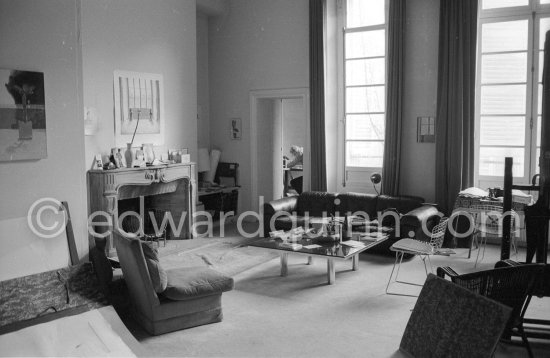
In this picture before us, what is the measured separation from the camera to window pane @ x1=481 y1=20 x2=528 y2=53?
23.5ft

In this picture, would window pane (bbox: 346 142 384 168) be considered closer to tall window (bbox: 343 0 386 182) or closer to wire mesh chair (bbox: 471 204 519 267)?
tall window (bbox: 343 0 386 182)

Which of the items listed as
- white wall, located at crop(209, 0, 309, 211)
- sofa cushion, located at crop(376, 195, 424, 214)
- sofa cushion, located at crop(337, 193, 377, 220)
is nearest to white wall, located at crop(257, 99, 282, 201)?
white wall, located at crop(209, 0, 309, 211)

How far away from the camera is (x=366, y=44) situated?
824 cm

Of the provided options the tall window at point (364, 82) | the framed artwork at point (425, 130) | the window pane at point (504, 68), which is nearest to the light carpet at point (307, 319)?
the framed artwork at point (425, 130)

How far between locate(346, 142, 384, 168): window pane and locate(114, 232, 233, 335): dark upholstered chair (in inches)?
173

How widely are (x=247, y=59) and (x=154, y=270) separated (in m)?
5.69

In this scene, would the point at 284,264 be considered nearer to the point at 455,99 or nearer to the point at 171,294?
the point at 171,294

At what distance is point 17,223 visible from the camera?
16.3 feet

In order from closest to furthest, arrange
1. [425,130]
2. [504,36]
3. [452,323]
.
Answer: [452,323] < [504,36] < [425,130]

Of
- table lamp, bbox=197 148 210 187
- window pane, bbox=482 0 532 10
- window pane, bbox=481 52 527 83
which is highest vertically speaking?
window pane, bbox=482 0 532 10

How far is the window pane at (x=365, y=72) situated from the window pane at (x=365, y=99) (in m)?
0.11

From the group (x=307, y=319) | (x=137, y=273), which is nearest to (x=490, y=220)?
(x=307, y=319)

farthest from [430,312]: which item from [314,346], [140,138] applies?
[140,138]

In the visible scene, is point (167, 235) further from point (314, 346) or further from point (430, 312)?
point (430, 312)
